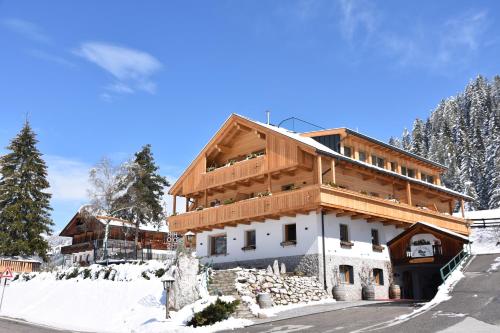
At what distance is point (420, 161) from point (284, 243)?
1826cm

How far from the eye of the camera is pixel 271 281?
2420 centimetres

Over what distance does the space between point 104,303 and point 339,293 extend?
13.4 m

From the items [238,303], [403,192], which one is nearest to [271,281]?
[238,303]

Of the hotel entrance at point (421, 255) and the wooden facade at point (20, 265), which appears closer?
the hotel entrance at point (421, 255)

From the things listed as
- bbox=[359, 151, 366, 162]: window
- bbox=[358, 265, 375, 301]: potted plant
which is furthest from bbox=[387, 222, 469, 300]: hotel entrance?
bbox=[359, 151, 366, 162]: window

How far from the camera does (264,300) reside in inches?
886

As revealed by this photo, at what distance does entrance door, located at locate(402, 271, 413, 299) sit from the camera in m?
32.5

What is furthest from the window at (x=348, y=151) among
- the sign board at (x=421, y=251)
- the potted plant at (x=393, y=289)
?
the potted plant at (x=393, y=289)

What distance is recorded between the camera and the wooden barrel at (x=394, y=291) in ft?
97.5

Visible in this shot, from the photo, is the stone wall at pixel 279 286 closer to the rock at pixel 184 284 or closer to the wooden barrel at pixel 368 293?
the rock at pixel 184 284

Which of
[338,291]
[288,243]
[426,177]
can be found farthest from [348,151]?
[426,177]

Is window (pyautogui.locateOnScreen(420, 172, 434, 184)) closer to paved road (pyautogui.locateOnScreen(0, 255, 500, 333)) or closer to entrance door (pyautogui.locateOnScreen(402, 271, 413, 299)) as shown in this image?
entrance door (pyautogui.locateOnScreen(402, 271, 413, 299))

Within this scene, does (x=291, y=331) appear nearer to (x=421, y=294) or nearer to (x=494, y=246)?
(x=421, y=294)

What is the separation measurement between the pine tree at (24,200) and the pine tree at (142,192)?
26.8 feet
